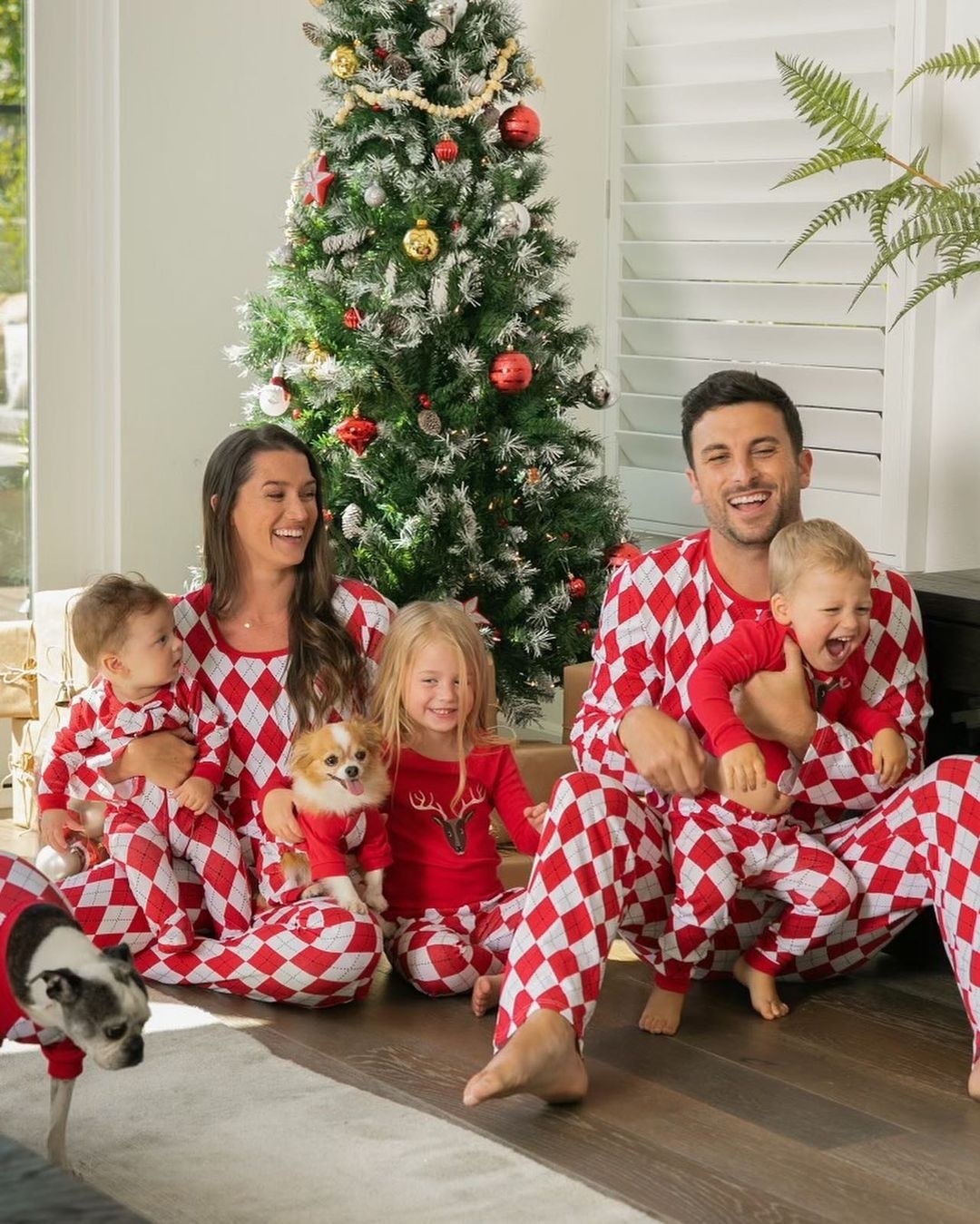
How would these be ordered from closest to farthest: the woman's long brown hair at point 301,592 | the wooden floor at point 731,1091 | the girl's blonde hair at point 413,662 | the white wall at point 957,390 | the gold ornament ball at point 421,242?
the wooden floor at point 731,1091, the girl's blonde hair at point 413,662, the woman's long brown hair at point 301,592, the white wall at point 957,390, the gold ornament ball at point 421,242

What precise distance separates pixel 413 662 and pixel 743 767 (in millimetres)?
622

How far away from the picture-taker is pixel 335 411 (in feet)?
12.8

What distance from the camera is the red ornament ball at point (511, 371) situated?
3.77 metres

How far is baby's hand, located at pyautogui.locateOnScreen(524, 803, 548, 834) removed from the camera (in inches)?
113

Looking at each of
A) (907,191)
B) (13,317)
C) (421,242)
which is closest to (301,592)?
(421,242)

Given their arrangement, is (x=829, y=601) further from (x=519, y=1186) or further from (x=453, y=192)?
(x=453, y=192)

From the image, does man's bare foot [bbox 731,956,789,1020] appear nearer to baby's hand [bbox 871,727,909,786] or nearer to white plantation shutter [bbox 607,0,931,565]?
baby's hand [bbox 871,727,909,786]

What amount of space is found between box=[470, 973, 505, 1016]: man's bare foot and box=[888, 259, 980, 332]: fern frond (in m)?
1.50

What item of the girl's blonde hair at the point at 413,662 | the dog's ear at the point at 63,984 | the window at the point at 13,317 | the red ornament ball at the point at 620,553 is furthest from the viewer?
the window at the point at 13,317

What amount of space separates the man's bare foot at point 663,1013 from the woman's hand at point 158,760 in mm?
869

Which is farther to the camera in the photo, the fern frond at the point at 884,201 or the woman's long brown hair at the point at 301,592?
the fern frond at the point at 884,201

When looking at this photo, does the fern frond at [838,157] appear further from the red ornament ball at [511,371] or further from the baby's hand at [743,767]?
the baby's hand at [743,767]

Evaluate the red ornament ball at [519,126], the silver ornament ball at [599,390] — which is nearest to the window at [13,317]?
the red ornament ball at [519,126]

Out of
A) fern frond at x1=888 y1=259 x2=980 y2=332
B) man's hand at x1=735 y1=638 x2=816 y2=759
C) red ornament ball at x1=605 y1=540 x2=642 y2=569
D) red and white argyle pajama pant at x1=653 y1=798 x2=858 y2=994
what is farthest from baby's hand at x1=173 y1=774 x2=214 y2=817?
fern frond at x1=888 y1=259 x2=980 y2=332
